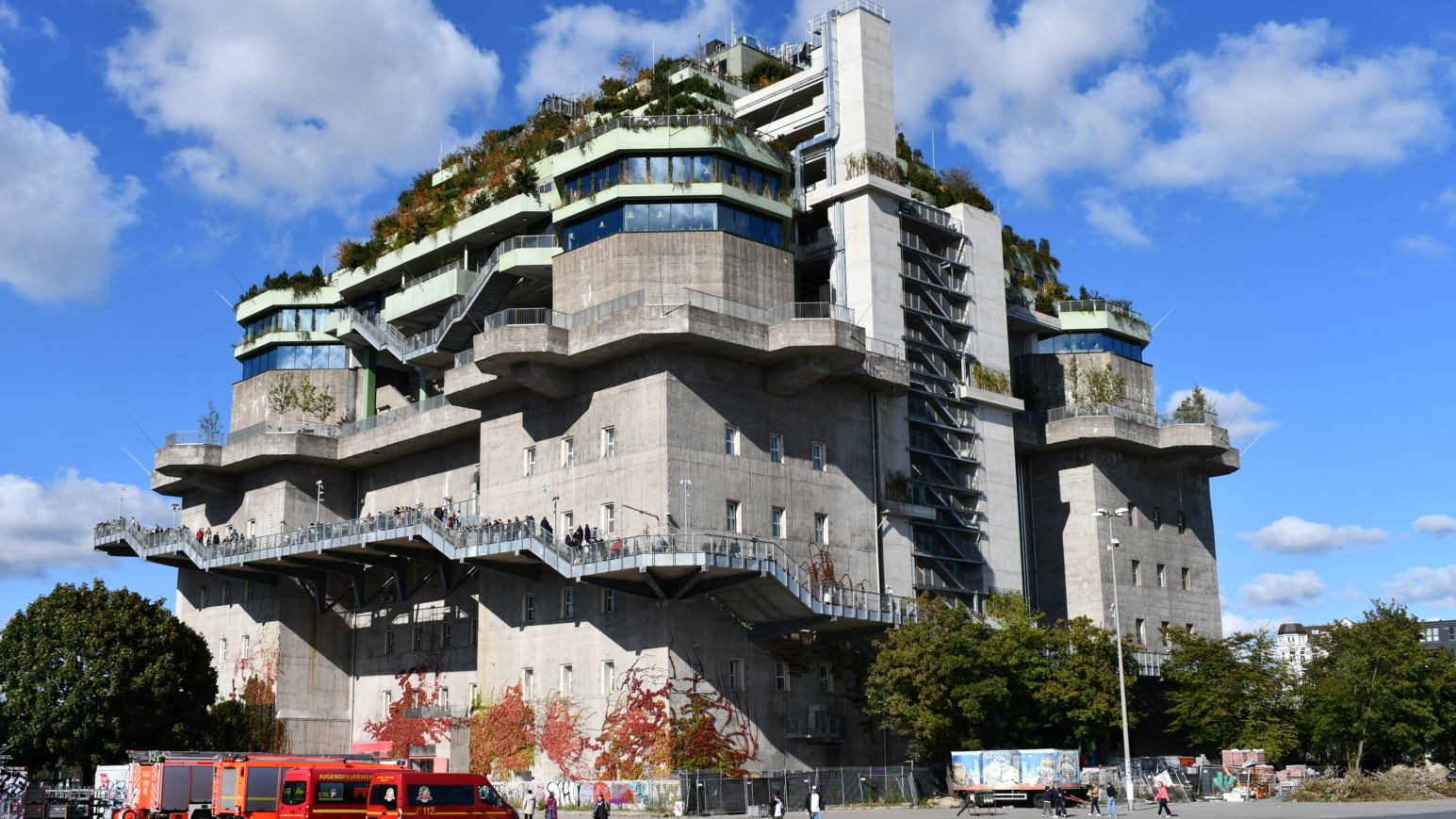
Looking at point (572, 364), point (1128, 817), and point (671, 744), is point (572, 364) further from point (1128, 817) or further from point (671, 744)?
point (1128, 817)

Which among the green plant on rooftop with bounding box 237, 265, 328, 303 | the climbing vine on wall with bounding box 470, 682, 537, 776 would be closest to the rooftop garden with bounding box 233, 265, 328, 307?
the green plant on rooftop with bounding box 237, 265, 328, 303

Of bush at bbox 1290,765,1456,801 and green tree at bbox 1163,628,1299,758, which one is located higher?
green tree at bbox 1163,628,1299,758

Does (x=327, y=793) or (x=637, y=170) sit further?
(x=637, y=170)

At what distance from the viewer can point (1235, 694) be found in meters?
73.9

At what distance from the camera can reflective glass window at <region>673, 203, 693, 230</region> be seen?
6825cm

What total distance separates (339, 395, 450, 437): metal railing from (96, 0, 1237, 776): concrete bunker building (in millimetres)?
267

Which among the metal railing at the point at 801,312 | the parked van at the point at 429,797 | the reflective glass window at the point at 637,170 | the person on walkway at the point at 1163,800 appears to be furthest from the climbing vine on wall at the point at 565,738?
the reflective glass window at the point at 637,170

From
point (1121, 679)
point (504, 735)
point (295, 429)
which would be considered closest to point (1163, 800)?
point (1121, 679)

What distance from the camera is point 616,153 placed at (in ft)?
226

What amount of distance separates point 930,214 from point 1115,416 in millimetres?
17876

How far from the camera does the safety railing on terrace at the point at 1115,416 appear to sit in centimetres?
8546

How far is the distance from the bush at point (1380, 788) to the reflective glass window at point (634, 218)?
41.5m

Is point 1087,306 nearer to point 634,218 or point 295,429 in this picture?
point 634,218

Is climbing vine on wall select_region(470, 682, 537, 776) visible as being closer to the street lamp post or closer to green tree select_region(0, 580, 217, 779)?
green tree select_region(0, 580, 217, 779)
